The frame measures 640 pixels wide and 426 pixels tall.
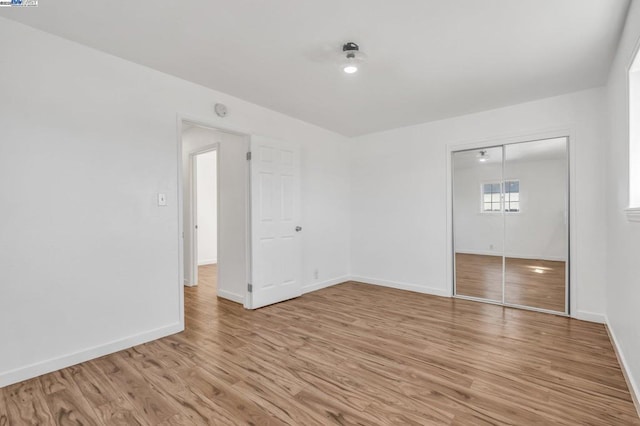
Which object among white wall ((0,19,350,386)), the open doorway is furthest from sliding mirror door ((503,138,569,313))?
the open doorway

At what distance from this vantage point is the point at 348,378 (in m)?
2.20

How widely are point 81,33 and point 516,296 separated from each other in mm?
5197

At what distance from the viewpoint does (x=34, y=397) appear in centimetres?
198

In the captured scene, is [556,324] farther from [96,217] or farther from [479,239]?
[96,217]

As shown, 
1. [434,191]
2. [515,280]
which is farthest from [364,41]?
[515,280]

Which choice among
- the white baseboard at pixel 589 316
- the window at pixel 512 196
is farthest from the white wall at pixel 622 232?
the window at pixel 512 196

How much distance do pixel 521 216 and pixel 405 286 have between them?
73.3 inches

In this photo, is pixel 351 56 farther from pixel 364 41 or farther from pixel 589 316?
pixel 589 316

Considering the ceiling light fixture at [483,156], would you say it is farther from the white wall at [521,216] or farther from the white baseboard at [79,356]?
the white baseboard at [79,356]

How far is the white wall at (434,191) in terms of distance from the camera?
330cm

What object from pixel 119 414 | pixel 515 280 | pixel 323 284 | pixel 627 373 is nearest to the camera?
pixel 119 414

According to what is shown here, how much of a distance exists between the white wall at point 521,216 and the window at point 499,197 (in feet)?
0.17

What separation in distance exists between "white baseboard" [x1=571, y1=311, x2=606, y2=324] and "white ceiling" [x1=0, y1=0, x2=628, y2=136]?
7.99 feet

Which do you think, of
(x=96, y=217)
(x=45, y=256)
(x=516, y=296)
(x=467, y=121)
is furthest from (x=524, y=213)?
(x=45, y=256)
